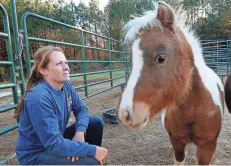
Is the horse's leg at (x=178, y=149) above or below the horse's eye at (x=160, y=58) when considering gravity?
below

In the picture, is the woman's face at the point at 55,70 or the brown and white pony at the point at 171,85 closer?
the brown and white pony at the point at 171,85

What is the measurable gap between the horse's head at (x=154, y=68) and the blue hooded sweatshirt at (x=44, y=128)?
0.45 m

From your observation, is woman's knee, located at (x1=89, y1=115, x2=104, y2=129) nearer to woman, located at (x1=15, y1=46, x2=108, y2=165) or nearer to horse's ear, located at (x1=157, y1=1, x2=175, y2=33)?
woman, located at (x1=15, y1=46, x2=108, y2=165)

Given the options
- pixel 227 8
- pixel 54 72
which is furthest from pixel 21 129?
pixel 227 8

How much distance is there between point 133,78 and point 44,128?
0.73 metres

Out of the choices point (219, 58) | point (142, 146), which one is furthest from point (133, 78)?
point (219, 58)

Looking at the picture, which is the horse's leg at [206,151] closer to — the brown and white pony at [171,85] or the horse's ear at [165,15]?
the brown and white pony at [171,85]

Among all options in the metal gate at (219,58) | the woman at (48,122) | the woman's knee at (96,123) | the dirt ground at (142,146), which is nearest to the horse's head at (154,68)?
the woman at (48,122)

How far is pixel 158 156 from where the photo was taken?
3176 mm

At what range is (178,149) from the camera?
104 inches

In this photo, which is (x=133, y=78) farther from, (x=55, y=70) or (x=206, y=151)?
(x=206, y=151)

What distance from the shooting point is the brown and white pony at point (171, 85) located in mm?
1761

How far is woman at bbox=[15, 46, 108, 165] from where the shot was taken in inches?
70.5

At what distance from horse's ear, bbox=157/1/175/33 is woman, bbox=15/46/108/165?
35.3 inches
